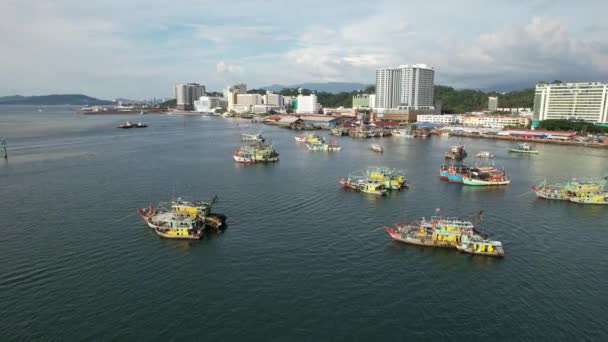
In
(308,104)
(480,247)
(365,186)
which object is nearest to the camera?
(480,247)

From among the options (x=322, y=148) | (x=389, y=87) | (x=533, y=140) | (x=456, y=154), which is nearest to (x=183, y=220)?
(x=322, y=148)

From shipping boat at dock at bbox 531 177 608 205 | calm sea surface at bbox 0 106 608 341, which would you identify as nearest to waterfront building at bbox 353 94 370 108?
calm sea surface at bbox 0 106 608 341

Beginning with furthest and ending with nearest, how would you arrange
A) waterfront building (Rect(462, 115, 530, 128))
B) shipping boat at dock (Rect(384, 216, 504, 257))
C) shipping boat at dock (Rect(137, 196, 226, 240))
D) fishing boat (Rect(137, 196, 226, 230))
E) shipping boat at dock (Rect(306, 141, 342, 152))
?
waterfront building (Rect(462, 115, 530, 128)) → shipping boat at dock (Rect(306, 141, 342, 152)) → fishing boat (Rect(137, 196, 226, 230)) → shipping boat at dock (Rect(137, 196, 226, 240)) → shipping boat at dock (Rect(384, 216, 504, 257))

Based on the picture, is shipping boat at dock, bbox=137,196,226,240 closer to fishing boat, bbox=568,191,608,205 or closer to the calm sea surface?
the calm sea surface

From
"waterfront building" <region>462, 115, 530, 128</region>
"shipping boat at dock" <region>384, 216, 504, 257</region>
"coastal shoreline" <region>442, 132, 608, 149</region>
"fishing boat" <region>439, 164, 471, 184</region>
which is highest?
"waterfront building" <region>462, 115, 530, 128</region>

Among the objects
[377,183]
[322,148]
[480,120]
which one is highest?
[480,120]

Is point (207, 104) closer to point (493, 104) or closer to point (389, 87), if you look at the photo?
point (389, 87)

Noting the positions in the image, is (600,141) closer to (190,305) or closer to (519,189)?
(519,189)
